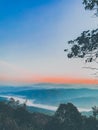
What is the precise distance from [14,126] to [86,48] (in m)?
53.7

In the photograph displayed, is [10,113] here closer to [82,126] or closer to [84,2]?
[82,126]

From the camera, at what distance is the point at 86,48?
104 feet

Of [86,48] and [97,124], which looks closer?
[86,48]

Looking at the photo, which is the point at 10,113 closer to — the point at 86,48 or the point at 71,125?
the point at 71,125

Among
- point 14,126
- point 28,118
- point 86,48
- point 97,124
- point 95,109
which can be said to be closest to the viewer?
point 86,48

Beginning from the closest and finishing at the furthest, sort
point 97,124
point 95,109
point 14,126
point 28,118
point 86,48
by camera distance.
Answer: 1. point 86,48
2. point 14,126
3. point 97,124
4. point 28,118
5. point 95,109

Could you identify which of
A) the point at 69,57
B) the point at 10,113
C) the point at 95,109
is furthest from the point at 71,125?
the point at 69,57

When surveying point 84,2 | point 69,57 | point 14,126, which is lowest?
point 14,126

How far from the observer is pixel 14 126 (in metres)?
82.6

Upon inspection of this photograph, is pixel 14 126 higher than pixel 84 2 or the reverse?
the reverse

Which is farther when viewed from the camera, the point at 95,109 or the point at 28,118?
the point at 95,109

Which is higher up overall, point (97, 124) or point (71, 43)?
point (71, 43)

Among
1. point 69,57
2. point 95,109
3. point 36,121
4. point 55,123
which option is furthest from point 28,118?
point 69,57

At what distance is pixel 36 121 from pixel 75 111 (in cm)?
1286
